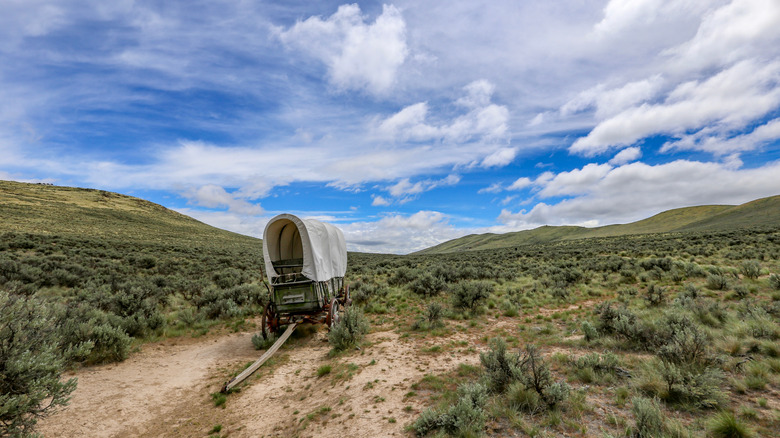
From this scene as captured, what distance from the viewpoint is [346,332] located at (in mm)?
8164

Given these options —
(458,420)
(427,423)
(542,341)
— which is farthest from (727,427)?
(542,341)

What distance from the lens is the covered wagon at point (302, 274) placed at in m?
8.38

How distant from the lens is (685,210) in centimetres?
12312

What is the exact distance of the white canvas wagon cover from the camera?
8.34m

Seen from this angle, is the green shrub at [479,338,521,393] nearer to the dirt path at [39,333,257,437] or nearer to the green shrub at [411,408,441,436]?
the green shrub at [411,408,441,436]

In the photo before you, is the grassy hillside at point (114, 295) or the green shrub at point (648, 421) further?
the grassy hillside at point (114, 295)

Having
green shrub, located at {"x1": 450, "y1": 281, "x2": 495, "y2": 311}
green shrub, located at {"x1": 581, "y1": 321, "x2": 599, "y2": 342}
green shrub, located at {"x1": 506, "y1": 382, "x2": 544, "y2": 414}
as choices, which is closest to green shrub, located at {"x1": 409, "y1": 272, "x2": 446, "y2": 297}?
green shrub, located at {"x1": 450, "y1": 281, "x2": 495, "y2": 311}

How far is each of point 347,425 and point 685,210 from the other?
173 meters

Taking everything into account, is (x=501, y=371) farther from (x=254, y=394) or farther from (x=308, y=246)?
(x=308, y=246)

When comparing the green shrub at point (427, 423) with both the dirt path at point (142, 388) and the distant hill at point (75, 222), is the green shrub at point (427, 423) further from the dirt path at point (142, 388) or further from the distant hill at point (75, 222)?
the distant hill at point (75, 222)

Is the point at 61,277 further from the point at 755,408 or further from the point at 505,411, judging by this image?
the point at 755,408

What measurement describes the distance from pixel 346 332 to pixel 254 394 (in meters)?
2.66

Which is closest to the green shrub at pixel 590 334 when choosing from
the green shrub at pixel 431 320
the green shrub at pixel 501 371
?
the green shrub at pixel 501 371

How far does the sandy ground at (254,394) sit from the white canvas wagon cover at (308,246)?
2.35 meters
